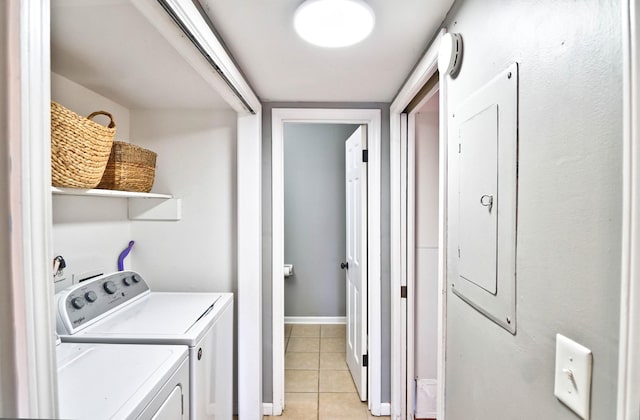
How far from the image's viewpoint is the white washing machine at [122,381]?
3.03ft

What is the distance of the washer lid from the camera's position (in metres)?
1.33

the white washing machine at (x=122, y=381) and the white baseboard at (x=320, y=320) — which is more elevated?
the white washing machine at (x=122, y=381)

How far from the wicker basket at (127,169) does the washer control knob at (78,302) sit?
1.83 feet

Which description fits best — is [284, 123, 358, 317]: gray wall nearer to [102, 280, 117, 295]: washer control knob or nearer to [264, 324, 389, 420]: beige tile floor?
[264, 324, 389, 420]: beige tile floor

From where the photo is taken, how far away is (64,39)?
1251 millimetres

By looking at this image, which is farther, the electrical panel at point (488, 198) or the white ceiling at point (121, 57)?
the white ceiling at point (121, 57)

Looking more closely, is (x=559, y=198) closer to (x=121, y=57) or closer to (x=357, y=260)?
(x=121, y=57)

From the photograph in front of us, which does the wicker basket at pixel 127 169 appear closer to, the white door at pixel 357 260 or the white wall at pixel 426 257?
the white door at pixel 357 260

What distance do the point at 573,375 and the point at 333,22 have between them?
4.02ft

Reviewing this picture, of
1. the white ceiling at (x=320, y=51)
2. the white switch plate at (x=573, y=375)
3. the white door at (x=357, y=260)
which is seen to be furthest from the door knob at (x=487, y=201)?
the white door at (x=357, y=260)

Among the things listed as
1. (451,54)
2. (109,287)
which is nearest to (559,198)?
(451,54)

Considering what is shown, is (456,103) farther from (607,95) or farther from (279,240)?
(279,240)

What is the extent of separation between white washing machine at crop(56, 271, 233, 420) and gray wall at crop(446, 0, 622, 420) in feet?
3.79

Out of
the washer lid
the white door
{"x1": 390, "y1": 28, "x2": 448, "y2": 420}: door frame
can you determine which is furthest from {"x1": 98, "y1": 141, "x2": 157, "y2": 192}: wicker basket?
{"x1": 390, "y1": 28, "x2": 448, "y2": 420}: door frame
